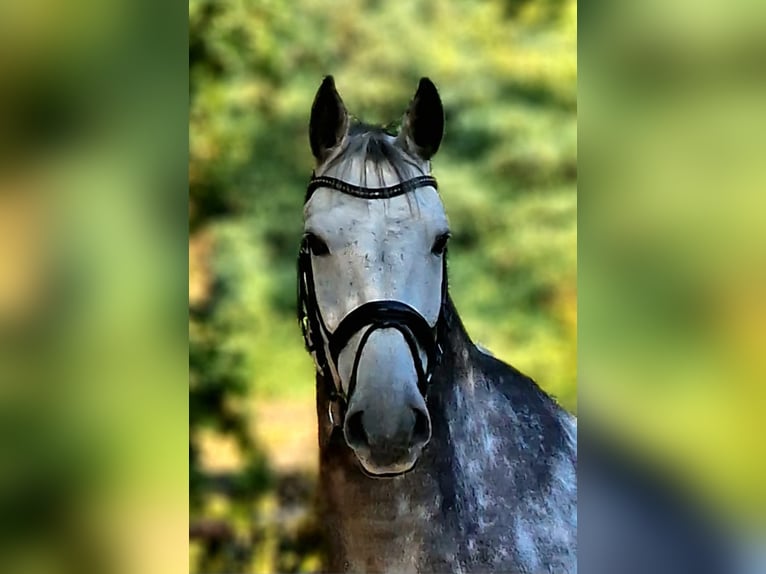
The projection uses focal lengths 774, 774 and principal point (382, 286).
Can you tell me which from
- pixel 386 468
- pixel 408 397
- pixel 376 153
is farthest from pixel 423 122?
pixel 386 468

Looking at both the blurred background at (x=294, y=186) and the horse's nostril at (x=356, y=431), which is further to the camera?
the blurred background at (x=294, y=186)

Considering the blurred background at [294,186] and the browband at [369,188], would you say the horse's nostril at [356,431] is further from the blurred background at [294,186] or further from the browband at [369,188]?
the browband at [369,188]

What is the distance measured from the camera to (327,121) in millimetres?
1419

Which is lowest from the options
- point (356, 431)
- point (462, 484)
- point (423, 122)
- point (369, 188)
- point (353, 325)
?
point (462, 484)

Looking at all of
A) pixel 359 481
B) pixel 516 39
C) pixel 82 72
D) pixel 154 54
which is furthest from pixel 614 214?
pixel 82 72

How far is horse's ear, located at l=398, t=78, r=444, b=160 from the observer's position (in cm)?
142

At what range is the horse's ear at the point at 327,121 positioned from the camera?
1.42m

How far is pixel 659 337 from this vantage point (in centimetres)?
147

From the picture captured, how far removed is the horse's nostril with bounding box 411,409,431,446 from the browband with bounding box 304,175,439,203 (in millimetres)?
384

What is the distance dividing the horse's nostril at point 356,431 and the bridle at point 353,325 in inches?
1.2

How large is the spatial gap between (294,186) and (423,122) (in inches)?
10.5

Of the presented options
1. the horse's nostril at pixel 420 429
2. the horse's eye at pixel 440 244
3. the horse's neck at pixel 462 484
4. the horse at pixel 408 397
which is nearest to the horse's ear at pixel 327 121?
the horse at pixel 408 397

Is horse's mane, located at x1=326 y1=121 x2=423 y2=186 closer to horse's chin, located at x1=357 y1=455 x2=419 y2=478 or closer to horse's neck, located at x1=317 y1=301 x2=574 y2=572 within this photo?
horse's neck, located at x1=317 y1=301 x2=574 y2=572

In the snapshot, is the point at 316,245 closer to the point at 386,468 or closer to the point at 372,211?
the point at 372,211
